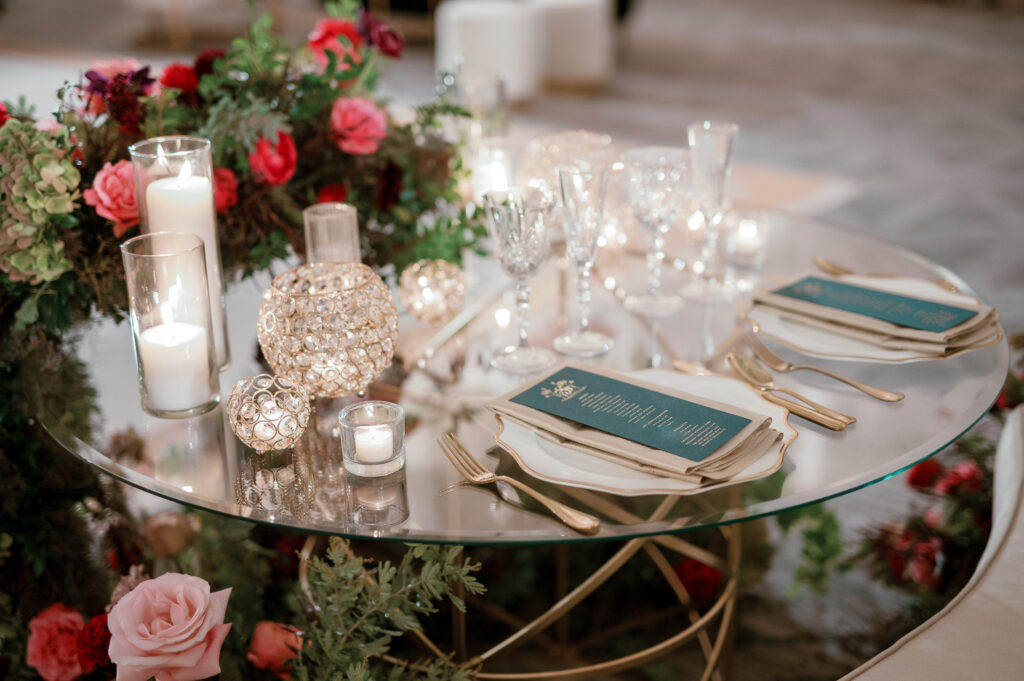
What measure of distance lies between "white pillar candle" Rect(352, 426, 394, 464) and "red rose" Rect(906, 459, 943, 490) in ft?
3.68

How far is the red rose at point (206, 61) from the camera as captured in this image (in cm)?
141

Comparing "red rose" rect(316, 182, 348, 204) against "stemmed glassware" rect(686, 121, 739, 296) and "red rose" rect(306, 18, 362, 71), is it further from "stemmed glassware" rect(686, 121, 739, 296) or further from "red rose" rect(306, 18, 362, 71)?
"stemmed glassware" rect(686, 121, 739, 296)

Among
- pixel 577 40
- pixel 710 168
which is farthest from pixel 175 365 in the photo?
pixel 577 40

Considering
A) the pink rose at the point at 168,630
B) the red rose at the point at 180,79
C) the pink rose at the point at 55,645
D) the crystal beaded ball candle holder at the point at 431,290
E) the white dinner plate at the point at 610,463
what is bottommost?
the pink rose at the point at 55,645

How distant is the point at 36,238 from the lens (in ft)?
3.95

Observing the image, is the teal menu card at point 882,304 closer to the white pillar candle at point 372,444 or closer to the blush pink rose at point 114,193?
the white pillar candle at point 372,444

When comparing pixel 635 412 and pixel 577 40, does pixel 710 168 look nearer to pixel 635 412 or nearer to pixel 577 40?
pixel 635 412

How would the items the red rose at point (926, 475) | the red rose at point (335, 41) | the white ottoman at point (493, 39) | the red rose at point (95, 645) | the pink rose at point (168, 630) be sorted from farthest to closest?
the white ottoman at point (493, 39) → the red rose at point (926, 475) → the red rose at point (335, 41) → the red rose at point (95, 645) → the pink rose at point (168, 630)

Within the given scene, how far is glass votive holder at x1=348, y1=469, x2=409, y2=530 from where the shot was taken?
940 millimetres

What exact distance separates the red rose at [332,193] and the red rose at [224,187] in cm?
14

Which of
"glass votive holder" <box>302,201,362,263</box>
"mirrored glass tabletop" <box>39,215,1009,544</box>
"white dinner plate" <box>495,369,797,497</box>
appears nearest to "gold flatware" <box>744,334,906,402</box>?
"mirrored glass tabletop" <box>39,215,1009,544</box>

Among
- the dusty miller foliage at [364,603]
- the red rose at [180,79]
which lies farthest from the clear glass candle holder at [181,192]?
the dusty miller foliage at [364,603]

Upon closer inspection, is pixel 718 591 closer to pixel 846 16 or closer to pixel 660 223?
pixel 660 223

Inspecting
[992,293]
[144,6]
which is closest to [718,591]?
[992,293]
